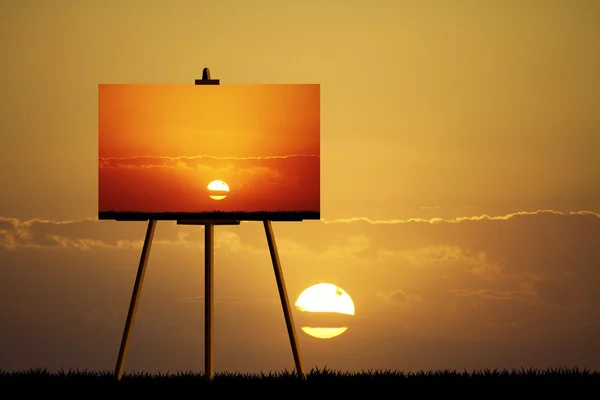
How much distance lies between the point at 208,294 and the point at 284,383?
0.87 meters

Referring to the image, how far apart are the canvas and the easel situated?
0.10 metres

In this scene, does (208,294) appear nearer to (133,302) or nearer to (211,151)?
(133,302)

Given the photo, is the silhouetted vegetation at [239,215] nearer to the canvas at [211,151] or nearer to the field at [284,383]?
the canvas at [211,151]

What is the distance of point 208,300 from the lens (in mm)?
7066

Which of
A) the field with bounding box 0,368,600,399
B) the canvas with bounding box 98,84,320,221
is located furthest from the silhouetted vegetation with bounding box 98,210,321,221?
the field with bounding box 0,368,600,399

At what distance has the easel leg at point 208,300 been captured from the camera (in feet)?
23.1

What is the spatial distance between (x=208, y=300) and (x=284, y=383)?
844 mm

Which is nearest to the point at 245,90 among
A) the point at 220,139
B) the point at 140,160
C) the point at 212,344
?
the point at 220,139

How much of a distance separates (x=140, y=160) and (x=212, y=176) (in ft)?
1.64

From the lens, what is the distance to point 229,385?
7.27 meters

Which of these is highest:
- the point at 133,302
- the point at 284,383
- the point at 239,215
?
the point at 239,215

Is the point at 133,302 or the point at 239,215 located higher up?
the point at 239,215

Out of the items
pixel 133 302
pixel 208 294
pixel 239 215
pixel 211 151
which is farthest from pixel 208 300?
pixel 211 151

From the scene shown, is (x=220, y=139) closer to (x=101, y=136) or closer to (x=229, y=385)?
(x=101, y=136)
